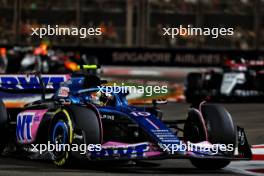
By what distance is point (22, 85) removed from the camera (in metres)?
13.5

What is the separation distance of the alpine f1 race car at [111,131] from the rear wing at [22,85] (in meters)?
1.24

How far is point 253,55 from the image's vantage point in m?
30.1

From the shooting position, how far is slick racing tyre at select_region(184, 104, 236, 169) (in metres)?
10.7

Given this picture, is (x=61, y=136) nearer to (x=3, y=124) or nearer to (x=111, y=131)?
(x=111, y=131)

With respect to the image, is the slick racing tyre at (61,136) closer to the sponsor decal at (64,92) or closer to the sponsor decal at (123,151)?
the sponsor decal at (123,151)

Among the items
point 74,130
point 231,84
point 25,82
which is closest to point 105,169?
point 74,130

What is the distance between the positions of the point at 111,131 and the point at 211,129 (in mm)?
1183

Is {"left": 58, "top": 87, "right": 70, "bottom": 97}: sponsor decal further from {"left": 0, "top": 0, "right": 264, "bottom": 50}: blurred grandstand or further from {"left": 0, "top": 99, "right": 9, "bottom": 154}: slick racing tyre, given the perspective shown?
{"left": 0, "top": 0, "right": 264, "bottom": 50}: blurred grandstand

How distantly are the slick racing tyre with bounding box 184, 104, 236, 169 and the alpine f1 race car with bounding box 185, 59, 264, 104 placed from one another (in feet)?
36.7

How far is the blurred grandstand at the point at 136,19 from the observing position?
102 ft

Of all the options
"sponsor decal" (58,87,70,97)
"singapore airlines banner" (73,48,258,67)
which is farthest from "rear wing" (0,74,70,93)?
"singapore airlines banner" (73,48,258,67)

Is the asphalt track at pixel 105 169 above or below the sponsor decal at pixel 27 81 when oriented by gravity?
below

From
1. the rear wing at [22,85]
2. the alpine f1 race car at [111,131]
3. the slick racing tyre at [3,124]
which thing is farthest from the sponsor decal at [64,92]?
the rear wing at [22,85]

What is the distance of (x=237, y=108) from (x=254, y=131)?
5.08 m
